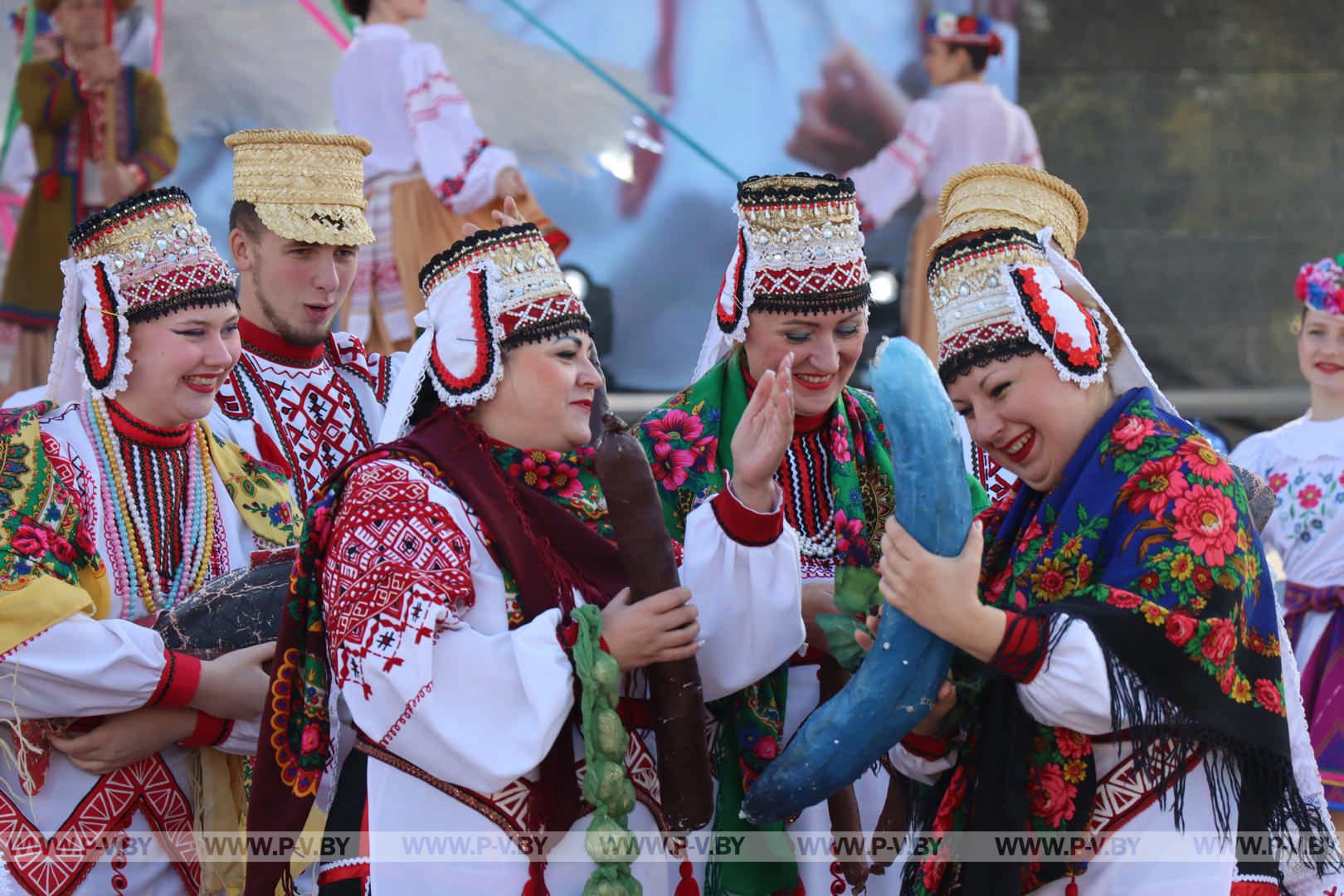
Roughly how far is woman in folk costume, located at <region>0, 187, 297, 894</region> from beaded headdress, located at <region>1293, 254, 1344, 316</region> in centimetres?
406

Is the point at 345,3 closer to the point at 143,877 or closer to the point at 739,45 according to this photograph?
the point at 739,45

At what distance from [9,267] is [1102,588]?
7.60 m

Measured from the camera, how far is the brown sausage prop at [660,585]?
264cm

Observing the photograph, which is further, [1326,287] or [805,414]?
[1326,287]

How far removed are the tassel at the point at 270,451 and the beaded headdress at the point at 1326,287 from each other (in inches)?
155

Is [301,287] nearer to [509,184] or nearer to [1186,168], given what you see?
[509,184]

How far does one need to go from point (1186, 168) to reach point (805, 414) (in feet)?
25.2

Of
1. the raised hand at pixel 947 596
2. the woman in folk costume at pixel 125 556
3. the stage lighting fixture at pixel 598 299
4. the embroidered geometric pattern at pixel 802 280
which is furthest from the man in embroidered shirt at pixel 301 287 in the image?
the stage lighting fixture at pixel 598 299

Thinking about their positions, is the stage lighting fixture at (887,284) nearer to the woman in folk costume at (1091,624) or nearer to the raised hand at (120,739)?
the woman in folk costume at (1091,624)

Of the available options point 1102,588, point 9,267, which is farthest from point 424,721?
point 9,267

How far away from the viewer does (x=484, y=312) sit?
2.79m

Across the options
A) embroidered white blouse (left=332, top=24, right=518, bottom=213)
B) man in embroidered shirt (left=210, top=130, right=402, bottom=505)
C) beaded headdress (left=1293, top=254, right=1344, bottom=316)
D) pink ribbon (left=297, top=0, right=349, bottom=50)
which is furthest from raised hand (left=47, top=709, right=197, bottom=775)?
pink ribbon (left=297, top=0, right=349, bottom=50)

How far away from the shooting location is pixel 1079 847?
265 cm

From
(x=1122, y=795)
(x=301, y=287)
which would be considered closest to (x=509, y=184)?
(x=301, y=287)
